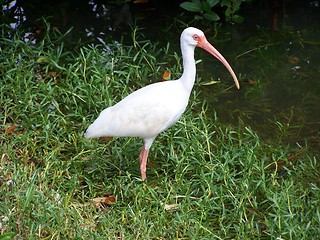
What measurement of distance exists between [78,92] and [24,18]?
7.78 feet

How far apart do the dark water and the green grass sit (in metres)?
0.35

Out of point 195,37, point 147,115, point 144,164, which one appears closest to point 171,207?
point 144,164

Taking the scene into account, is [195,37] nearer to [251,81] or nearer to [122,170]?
[122,170]

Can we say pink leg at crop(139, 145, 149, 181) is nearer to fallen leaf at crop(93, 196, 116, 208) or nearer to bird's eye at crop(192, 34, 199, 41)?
fallen leaf at crop(93, 196, 116, 208)

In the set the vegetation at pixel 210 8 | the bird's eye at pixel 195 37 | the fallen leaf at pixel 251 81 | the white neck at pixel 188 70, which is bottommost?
the fallen leaf at pixel 251 81

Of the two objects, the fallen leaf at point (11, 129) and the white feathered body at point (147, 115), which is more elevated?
the white feathered body at point (147, 115)

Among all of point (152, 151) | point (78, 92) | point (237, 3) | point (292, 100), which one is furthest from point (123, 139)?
point (237, 3)

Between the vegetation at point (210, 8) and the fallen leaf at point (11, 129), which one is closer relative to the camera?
the fallen leaf at point (11, 129)

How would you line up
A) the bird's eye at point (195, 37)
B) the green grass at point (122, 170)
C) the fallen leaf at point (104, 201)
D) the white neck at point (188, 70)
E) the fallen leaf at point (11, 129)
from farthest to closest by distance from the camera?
the fallen leaf at point (11, 129) → the bird's eye at point (195, 37) → the white neck at point (188, 70) → the fallen leaf at point (104, 201) → the green grass at point (122, 170)

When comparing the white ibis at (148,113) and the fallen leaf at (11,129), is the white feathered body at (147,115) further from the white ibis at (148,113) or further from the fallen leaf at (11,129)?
the fallen leaf at (11,129)

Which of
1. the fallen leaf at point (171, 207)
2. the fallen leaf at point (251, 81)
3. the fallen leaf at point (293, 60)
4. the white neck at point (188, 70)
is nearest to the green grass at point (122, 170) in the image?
the fallen leaf at point (171, 207)

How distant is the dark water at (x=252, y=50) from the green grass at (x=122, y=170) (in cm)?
35

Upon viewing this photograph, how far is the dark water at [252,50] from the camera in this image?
7031 millimetres

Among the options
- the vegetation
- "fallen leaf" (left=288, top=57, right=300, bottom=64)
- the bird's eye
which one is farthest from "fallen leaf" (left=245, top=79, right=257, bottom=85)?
the bird's eye
